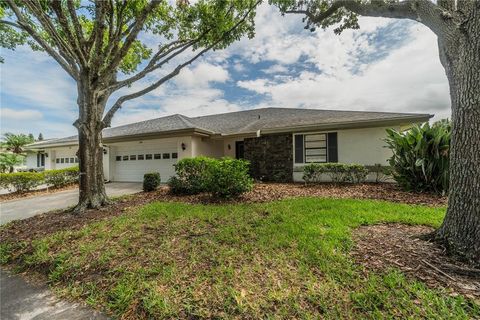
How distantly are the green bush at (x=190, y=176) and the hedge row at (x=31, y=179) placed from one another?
27.3ft

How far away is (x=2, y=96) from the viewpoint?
8133 mm

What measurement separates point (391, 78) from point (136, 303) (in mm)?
13235

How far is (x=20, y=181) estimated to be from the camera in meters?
10.7

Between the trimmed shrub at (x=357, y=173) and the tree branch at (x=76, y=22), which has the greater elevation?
the tree branch at (x=76, y=22)

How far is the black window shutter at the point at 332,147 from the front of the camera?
1048 centimetres

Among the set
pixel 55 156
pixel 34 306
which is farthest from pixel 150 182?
pixel 55 156

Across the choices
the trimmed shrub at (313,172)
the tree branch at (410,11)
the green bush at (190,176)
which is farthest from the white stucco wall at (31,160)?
the tree branch at (410,11)

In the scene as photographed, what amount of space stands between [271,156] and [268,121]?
289cm

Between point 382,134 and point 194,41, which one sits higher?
point 194,41

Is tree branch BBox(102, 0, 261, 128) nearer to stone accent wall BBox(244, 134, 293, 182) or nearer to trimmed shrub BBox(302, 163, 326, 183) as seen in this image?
stone accent wall BBox(244, 134, 293, 182)

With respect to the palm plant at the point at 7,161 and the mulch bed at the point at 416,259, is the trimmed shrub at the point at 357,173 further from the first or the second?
the palm plant at the point at 7,161

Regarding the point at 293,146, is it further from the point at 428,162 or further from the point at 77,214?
the point at 77,214

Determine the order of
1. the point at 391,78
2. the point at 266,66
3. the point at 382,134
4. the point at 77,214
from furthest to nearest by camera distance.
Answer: the point at 266,66
the point at 391,78
the point at 382,134
the point at 77,214

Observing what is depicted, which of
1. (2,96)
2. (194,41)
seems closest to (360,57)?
(194,41)
